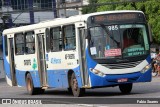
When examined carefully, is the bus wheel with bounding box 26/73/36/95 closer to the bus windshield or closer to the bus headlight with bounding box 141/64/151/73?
the bus windshield

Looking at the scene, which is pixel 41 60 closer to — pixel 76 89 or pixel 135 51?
pixel 76 89

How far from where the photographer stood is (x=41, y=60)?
79.2 feet

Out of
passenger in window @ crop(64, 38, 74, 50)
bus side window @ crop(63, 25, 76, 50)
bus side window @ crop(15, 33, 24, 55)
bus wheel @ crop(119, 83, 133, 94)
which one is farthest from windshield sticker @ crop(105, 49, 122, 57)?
bus side window @ crop(15, 33, 24, 55)

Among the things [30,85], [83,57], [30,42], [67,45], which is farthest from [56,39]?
[30,85]

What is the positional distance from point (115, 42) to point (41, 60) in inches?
206

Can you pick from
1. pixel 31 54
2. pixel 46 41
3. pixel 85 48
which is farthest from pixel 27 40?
pixel 85 48

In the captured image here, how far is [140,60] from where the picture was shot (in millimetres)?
20031

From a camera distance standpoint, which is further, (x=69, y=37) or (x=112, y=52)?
(x=69, y=37)

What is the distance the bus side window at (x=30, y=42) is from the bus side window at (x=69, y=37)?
3.36 m

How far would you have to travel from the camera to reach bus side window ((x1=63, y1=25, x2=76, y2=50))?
68.8ft

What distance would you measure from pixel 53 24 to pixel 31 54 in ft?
9.43

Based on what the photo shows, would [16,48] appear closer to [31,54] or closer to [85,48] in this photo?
[31,54]

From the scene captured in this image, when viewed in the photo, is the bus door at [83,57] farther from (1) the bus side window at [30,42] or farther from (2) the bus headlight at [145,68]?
(1) the bus side window at [30,42]

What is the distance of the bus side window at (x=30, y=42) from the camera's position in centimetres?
2479
